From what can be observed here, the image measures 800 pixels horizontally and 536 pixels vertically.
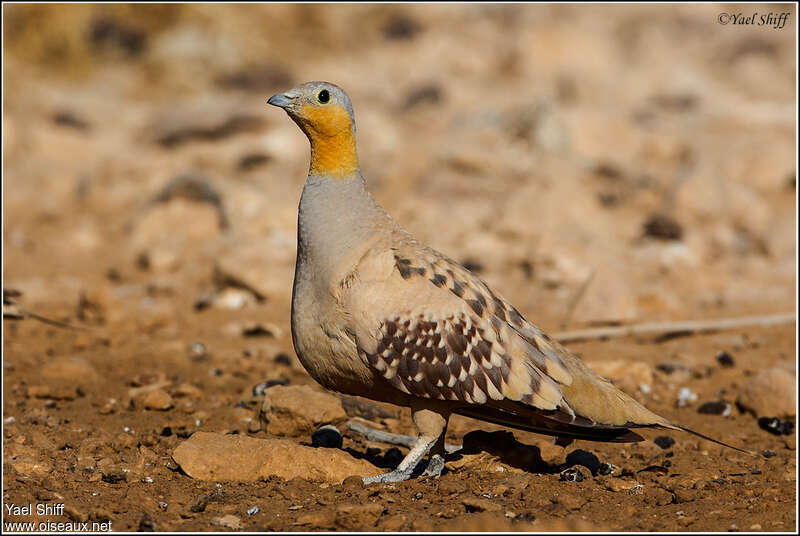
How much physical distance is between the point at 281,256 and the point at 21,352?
13.5ft

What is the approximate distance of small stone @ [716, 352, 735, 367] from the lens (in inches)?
334

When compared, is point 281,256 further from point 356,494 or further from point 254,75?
point 254,75

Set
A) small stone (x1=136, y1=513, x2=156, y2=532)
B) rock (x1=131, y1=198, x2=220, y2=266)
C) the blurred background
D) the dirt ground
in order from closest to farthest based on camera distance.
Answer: small stone (x1=136, y1=513, x2=156, y2=532) → the dirt ground → the blurred background → rock (x1=131, y1=198, x2=220, y2=266)

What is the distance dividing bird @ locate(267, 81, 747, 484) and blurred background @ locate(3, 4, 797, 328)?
460 cm

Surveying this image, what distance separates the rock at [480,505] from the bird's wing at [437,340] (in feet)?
2.04

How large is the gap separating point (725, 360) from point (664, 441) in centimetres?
229

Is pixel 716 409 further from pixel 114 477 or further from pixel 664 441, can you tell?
pixel 114 477

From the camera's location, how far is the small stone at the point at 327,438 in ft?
19.5

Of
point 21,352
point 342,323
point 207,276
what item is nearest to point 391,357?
point 342,323

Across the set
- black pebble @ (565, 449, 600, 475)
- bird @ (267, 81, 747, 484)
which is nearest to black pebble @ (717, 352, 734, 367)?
black pebble @ (565, 449, 600, 475)

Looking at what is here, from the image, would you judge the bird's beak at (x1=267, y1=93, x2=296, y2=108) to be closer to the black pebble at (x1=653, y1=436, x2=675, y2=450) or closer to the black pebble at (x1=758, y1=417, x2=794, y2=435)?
the black pebble at (x1=653, y1=436, x2=675, y2=450)

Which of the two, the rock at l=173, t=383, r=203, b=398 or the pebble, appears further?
the pebble

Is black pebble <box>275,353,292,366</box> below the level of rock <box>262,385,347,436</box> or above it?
below

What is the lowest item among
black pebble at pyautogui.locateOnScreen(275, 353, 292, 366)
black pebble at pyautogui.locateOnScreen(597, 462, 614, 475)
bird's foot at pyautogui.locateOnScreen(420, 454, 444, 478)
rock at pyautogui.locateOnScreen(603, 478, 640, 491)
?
black pebble at pyautogui.locateOnScreen(275, 353, 292, 366)
